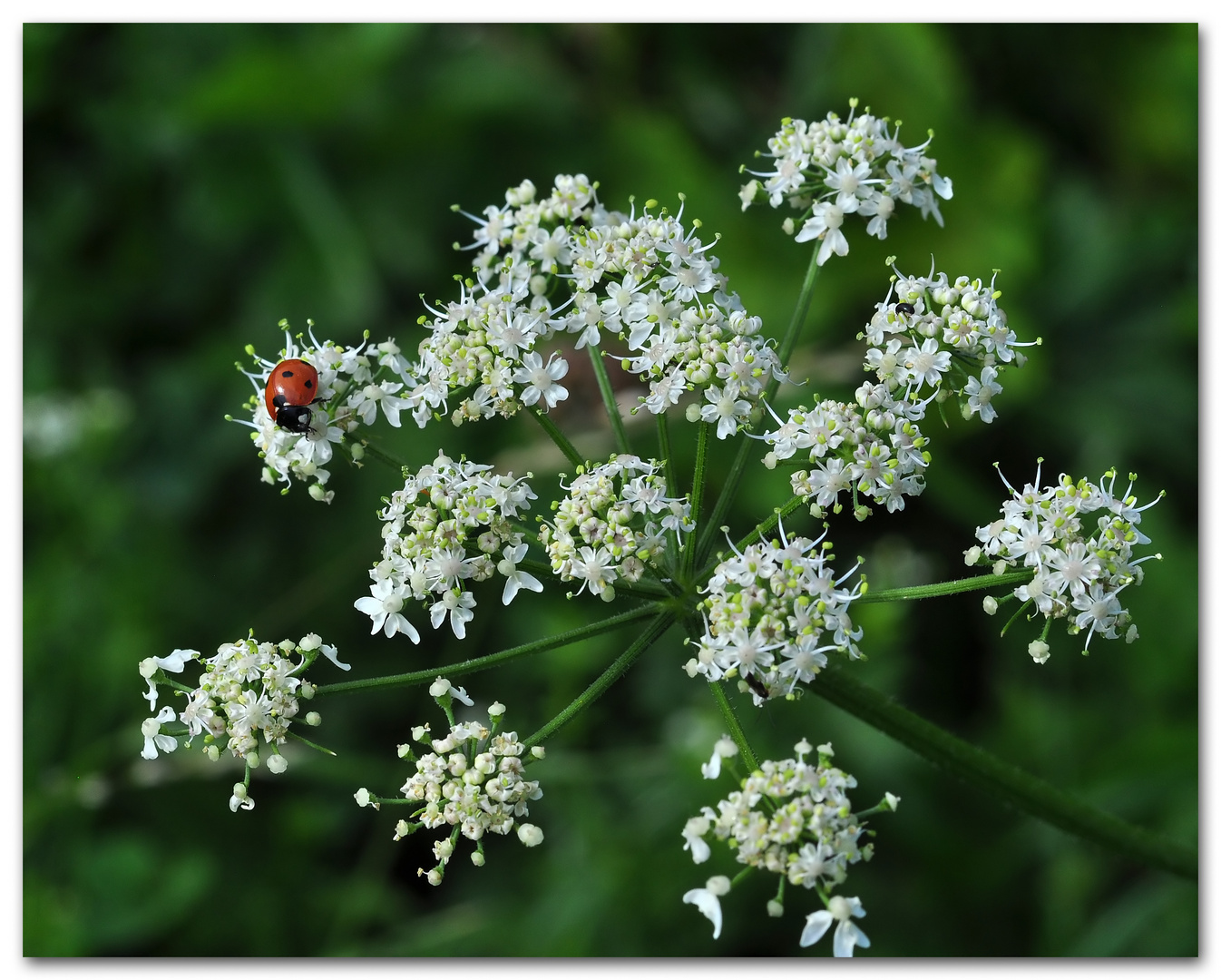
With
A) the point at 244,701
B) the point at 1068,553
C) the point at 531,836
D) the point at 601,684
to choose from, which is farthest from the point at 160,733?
the point at 1068,553

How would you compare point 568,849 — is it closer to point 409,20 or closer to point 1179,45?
point 409,20

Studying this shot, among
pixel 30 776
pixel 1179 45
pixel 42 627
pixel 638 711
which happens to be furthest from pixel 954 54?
pixel 30 776

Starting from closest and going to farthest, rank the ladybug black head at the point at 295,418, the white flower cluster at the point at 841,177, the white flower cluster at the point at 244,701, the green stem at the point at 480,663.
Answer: the green stem at the point at 480,663
the white flower cluster at the point at 244,701
the ladybug black head at the point at 295,418
the white flower cluster at the point at 841,177

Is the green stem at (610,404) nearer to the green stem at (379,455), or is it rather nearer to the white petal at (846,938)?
the green stem at (379,455)

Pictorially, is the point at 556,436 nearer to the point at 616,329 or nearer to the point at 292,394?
the point at 616,329

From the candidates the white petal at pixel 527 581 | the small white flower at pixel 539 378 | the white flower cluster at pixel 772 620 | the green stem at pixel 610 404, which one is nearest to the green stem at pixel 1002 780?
the white flower cluster at pixel 772 620

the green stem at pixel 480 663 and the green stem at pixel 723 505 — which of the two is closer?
the green stem at pixel 480 663
